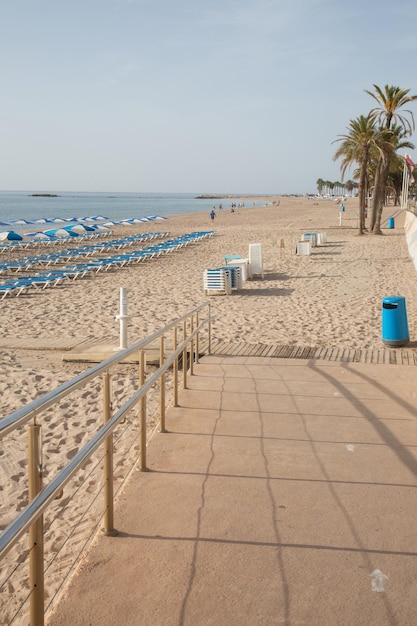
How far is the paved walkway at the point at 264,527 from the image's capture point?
7.51ft

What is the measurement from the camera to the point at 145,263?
21.4 metres

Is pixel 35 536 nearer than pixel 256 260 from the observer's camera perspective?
Yes

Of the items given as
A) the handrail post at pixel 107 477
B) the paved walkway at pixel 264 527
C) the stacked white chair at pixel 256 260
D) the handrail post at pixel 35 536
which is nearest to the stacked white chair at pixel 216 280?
the stacked white chair at pixel 256 260

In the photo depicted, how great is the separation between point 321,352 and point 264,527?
209 inches

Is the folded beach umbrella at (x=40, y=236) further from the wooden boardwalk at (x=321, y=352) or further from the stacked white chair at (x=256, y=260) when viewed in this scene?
the wooden boardwalk at (x=321, y=352)

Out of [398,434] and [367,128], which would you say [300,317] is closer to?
[398,434]

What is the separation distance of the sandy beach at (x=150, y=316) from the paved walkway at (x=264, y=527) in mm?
517

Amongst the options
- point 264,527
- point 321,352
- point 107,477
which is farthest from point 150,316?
point 264,527

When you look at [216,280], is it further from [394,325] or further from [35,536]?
[35,536]

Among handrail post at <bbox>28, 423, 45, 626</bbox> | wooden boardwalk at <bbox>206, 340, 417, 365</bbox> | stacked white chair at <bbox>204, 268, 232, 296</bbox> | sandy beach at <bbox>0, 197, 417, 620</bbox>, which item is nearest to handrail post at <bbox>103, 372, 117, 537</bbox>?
sandy beach at <bbox>0, 197, 417, 620</bbox>

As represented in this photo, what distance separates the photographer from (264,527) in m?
2.88

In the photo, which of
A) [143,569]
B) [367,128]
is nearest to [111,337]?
[143,569]

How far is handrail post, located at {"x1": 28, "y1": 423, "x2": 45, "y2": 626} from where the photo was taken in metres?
1.98

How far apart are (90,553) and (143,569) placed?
0.29 metres
